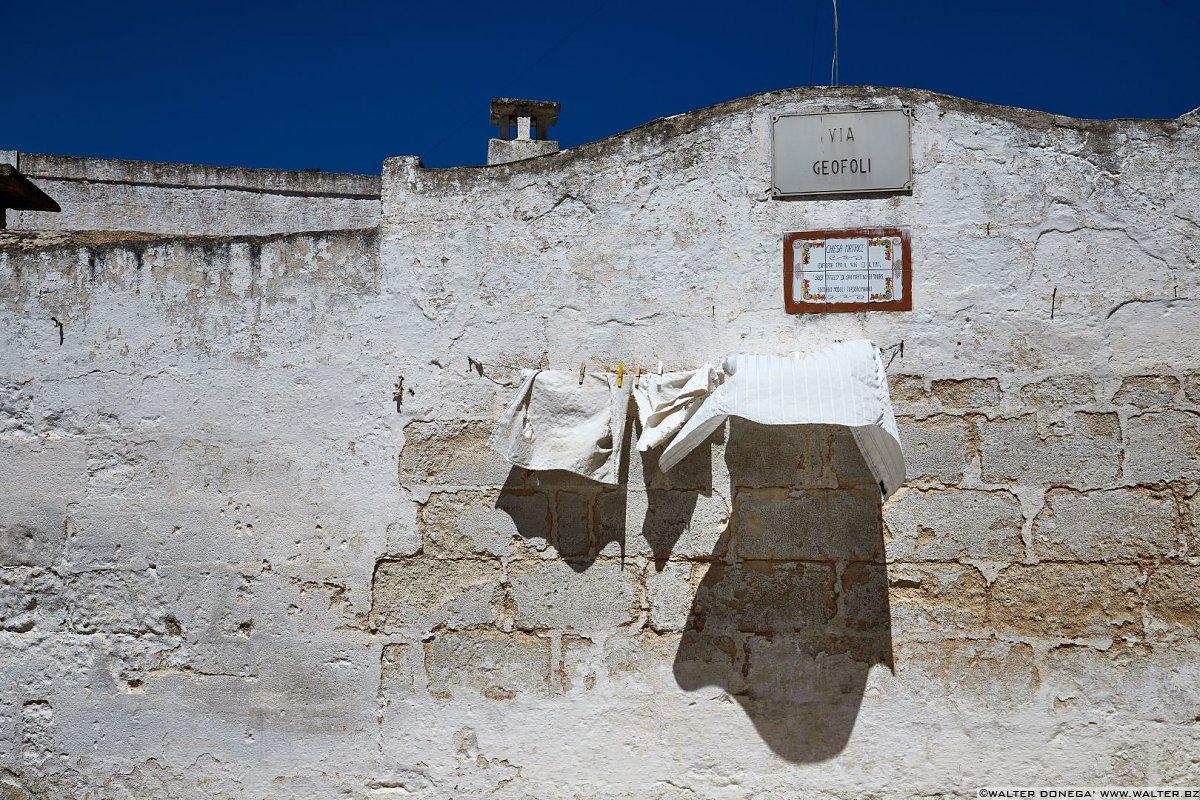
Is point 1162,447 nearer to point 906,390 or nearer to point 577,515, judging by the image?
point 906,390

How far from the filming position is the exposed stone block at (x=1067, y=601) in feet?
12.1

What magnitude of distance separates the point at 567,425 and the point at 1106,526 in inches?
78.3

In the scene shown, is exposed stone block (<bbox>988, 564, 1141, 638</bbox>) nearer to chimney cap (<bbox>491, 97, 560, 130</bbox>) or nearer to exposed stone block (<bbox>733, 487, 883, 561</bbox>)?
exposed stone block (<bbox>733, 487, 883, 561</bbox>)

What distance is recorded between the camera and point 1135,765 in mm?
3664

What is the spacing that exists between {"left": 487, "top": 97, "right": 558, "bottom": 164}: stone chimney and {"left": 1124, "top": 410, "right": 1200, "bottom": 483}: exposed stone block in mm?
8257

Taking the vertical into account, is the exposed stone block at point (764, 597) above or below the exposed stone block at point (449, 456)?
below

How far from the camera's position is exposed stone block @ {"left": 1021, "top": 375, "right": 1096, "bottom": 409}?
377 cm

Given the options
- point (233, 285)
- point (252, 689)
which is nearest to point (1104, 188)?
point (233, 285)

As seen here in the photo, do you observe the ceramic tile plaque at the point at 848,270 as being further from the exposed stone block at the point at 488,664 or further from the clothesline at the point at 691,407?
the exposed stone block at the point at 488,664

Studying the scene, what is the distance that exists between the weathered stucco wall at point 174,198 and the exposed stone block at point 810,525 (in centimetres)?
596

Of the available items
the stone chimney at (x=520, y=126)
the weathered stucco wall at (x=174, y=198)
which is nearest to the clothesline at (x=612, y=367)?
the weathered stucco wall at (x=174, y=198)

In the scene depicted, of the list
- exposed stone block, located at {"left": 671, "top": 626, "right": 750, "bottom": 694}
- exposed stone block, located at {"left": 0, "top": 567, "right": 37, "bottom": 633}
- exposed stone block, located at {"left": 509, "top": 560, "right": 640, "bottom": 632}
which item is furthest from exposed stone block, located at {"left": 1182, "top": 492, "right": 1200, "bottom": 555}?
exposed stone block, located at {"left": 0, "top": 567, "right": 37, "bottom": 633}

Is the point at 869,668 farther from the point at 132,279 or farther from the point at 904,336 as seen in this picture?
the point at 132,279

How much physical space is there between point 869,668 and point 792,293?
142cm
